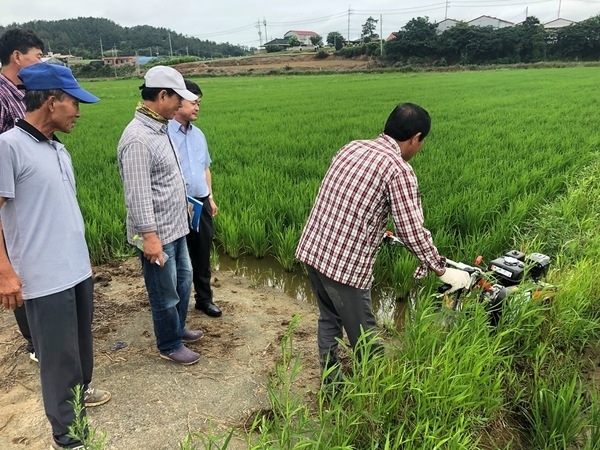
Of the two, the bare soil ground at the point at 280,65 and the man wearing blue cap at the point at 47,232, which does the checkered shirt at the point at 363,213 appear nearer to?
the man wearing blue cap at the point at 47,232

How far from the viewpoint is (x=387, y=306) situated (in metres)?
3.44

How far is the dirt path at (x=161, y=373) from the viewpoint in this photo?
205cm

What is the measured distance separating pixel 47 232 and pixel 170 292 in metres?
0.80

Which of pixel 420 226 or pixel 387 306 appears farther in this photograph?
pixel 387 306

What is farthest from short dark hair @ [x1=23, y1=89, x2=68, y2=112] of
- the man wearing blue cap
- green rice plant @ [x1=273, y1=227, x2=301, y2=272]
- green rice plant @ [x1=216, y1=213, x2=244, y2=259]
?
green rice plant @ [x1=216, y1=213, x2=244, y2=259]

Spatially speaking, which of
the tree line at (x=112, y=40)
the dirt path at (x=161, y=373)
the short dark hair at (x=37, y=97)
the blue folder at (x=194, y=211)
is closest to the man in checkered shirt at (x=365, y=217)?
the dirt path at (x=161, y=373)

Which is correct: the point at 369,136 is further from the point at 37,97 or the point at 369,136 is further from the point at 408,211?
the point at 37,97

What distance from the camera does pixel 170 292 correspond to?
7.72 ft

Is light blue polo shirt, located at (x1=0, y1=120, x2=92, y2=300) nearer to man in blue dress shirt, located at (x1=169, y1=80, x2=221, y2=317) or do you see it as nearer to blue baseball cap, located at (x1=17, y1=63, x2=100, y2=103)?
blue baseball cap, located at (x1=17, y1=63, x2=100, y2=103)

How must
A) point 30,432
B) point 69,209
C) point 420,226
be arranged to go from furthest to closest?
1. point 30,432
2. point 420,226
3. point 69,209

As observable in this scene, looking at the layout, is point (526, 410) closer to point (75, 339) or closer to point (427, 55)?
point (75, 339)

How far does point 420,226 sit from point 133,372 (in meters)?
1.70

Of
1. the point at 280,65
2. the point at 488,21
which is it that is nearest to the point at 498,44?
the point at 280,65

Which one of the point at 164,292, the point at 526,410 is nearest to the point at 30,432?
the point at 164,292
